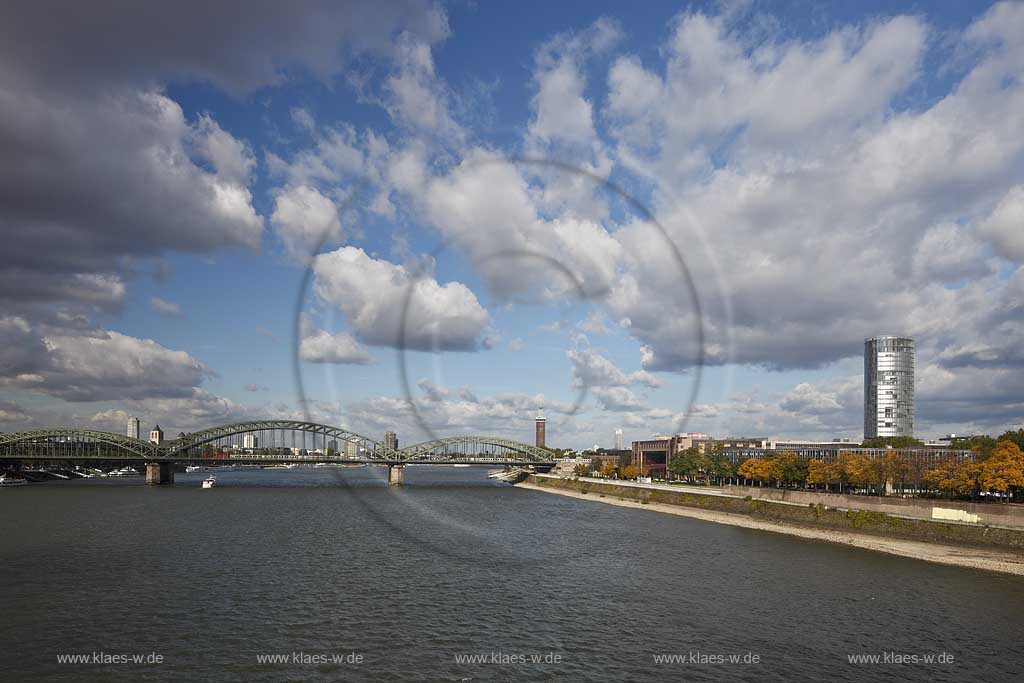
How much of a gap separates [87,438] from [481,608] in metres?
162

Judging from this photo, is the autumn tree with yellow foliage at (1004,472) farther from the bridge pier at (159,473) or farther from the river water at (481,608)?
the bridge pier at (159,473)

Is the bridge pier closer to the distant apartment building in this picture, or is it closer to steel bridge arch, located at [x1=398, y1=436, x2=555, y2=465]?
steel bridge arch, located at [x1=398, y1=436, x2=555, y2=465]

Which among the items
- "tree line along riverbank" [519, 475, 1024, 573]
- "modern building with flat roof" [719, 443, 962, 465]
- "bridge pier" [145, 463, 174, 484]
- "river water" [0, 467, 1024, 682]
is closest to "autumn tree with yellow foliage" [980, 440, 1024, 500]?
"tree line along riverbank" [519, 475, 1024, 573]

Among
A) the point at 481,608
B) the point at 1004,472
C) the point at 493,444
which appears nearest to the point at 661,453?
the point at 493,444

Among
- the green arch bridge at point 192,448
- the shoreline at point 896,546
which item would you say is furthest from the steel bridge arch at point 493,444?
the shoreline at point 896,546

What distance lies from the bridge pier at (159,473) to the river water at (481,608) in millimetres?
99018

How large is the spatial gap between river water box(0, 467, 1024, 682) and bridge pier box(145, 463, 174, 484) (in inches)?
3898

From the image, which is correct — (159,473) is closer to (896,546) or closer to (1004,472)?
(896,546)

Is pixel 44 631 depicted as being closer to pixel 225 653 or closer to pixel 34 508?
pixel 225 653

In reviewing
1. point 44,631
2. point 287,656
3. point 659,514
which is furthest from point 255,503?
point 287,656

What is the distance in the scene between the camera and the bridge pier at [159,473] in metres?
155

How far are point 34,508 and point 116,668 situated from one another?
256 feet

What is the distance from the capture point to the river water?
2752 cm

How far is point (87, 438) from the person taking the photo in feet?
536
